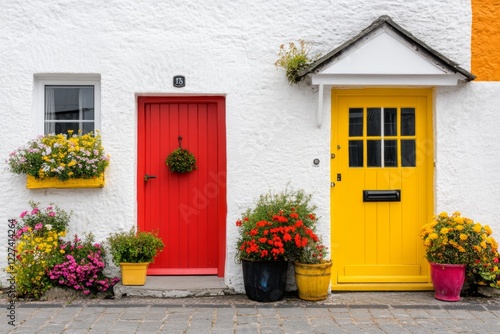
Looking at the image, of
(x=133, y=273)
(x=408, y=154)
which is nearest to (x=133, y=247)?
(x=133, y=273)

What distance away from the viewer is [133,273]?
679cm

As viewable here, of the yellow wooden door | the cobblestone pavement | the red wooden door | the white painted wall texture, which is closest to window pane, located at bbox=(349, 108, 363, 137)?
the yellow wooden door

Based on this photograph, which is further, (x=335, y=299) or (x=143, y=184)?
(x=143, y=184)

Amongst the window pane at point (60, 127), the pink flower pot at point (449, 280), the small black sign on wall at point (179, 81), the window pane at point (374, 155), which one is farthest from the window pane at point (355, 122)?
the window pane at point (60, 127)

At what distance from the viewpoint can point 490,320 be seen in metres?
5.91

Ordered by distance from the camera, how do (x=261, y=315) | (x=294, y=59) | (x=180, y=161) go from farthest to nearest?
1. (x=180, y=161)
2. (x=294, y=59)
3. (x=261, y=315)

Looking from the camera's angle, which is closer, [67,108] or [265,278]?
[265,278]

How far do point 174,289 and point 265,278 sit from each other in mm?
1055

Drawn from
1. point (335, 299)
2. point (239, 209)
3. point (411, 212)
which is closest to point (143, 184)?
point (239, 209)

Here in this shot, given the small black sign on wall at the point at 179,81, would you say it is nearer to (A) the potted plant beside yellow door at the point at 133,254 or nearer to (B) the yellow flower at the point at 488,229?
(A) the potted plant beside yellow door at the point at 133,254

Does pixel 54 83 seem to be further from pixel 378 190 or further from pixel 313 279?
pixel 378 190

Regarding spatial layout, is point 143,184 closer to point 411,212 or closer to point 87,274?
point 87,274

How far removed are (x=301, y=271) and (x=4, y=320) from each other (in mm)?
3079

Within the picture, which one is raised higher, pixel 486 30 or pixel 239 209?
pixel 486 30
